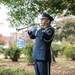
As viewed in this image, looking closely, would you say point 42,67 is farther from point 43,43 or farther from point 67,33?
point 67,33

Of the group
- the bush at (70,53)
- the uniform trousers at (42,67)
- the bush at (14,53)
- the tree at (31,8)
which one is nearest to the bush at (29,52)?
the bush at (14,53)

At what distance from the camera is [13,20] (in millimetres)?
7918

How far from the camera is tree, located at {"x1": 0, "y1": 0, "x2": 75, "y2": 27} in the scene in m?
7.06

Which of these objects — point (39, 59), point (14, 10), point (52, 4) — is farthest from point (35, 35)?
point (14, 10)

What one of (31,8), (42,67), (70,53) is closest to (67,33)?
(70,53)

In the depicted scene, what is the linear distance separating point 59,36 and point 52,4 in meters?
18.6

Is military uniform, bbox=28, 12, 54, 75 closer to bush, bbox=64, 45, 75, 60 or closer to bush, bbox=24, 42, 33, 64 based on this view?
bush, bbox=24, 42, 33, 64

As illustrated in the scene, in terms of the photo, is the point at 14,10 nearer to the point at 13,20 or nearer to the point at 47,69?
the point at 13,20

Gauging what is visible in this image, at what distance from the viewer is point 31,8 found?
7.71m

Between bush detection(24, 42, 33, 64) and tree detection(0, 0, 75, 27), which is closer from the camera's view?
tree detection(0, 0, 75, 27)

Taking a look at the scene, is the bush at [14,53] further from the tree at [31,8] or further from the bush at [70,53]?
the tree at [31,8]

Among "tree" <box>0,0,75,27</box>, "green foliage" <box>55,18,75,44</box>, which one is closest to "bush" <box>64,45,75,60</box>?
"green foliage" <box>55,18,75,44</box>

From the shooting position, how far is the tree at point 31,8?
23.2ft

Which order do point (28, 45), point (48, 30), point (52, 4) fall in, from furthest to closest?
1. point (28, 45)
2. point (52, 4)
3. point (48, 30)
